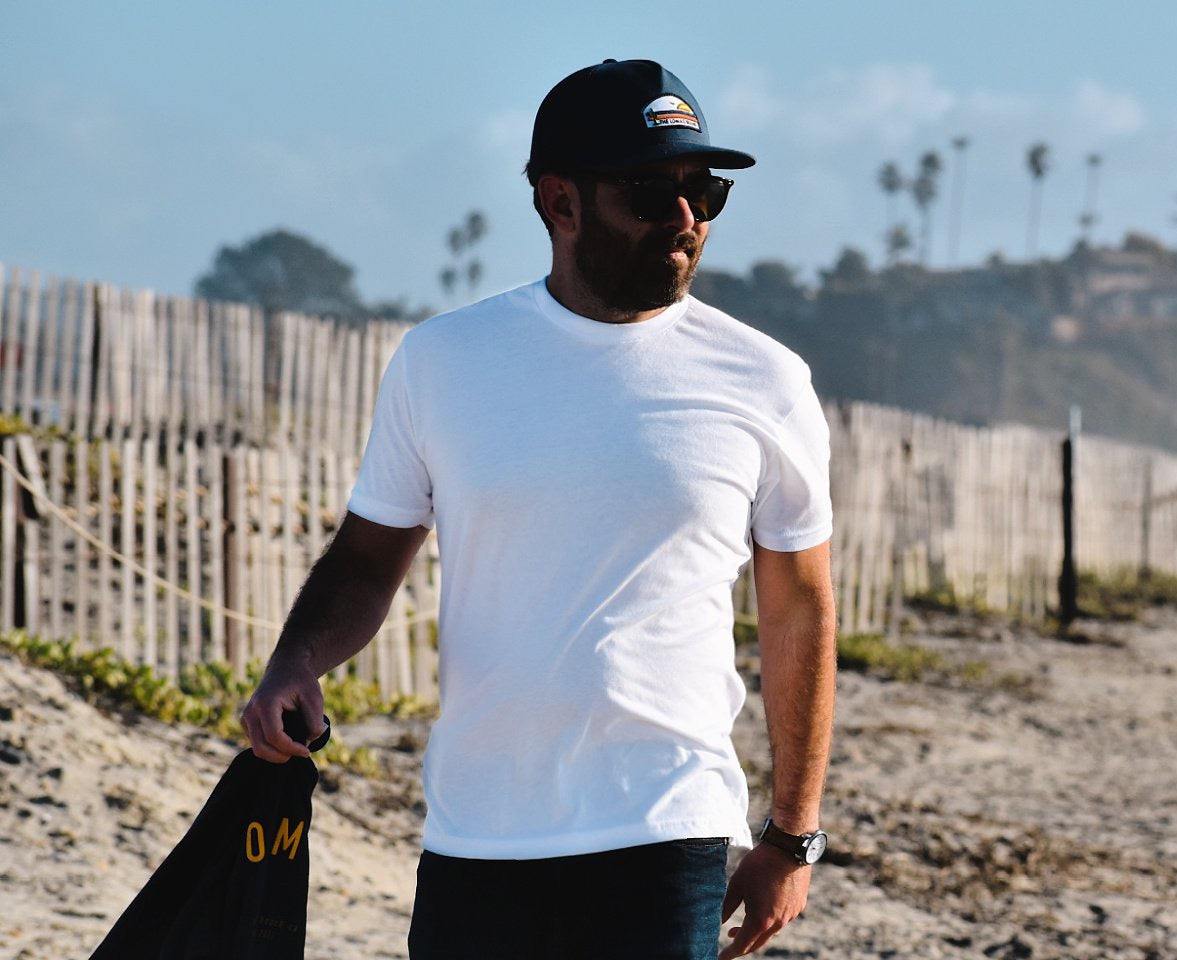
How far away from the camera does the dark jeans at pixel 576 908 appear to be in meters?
2.01

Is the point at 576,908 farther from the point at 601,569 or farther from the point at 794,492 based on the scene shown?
the point at 794,492

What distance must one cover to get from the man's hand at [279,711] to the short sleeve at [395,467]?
0.95 feet

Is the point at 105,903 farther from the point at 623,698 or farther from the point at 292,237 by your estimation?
the point at 292,237

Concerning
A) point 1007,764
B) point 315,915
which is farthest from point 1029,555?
point 315,915

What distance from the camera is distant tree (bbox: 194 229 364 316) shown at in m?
139

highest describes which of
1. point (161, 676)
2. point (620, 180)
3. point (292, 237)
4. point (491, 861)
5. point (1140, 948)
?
point (292, 237)

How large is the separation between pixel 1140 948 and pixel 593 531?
12.3 ft

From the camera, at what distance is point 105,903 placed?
4.56 metres

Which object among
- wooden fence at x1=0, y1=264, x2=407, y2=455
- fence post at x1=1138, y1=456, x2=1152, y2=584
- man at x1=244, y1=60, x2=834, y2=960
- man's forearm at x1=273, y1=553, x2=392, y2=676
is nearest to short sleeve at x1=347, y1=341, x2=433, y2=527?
man at x1=244, y1=60, x2=834, y2=960

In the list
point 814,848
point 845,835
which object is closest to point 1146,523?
point 845,835

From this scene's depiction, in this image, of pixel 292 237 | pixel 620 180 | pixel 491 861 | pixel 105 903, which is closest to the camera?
pixel 491 861

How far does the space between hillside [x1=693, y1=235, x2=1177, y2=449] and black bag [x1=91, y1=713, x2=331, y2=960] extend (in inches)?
4045

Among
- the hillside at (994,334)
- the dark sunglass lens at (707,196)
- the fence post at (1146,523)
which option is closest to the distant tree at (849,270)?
the hillside at (994,334)

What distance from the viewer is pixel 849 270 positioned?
429ft
